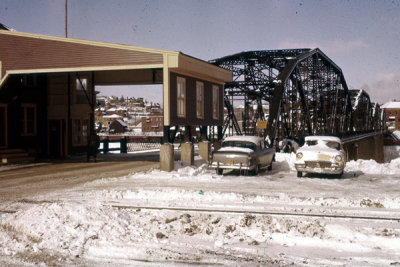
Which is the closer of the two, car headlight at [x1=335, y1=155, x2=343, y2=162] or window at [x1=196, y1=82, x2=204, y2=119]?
car headlight at [x1=335, y1=155, x2=343, y2=162]

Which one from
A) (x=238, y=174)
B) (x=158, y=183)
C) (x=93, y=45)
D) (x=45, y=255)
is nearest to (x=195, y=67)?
(x=93, y=45)

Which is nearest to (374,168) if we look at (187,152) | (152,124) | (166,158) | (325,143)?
(325,143)

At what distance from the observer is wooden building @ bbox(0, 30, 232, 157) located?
68.4ft

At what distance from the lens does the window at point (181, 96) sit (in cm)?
2233

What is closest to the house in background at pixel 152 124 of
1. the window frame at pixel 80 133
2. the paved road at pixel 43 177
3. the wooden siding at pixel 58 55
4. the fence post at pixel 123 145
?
the fence post at pixel 123 145

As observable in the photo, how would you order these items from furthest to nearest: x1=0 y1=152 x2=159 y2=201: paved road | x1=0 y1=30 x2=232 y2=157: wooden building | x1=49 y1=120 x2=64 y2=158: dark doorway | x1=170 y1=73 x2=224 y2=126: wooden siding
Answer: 1. x1=49 y1=120 x2=64 y2=158: dark doorway
2. x1=170 y1=73 x2=224 y2=126: wooden siding
3. x1=0 y1=30 x2=232 y2=157: wooden building
4. x1=0 y1=152 x2=159 y2=201: paved road

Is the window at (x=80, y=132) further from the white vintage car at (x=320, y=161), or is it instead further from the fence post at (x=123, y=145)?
the white vintage car at (x=320, y=161)

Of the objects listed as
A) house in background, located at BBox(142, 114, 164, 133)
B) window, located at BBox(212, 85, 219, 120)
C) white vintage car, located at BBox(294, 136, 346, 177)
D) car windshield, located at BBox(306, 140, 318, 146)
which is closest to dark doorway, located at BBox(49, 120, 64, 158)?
window, located at BBox(212, 85, 219, 120)

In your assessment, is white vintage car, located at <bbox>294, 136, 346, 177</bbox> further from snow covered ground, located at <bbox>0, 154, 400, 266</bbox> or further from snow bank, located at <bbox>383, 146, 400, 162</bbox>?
snow bank, located at <bbox>383, 146, 400, 162</bbox>

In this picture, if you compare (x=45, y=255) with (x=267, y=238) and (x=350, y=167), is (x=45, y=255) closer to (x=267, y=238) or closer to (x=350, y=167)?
(x=267, y=238)

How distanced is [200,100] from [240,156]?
838 centimetres

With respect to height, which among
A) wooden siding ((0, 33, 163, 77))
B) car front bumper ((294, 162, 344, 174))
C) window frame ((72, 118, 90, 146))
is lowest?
car front bumper ((294, 162, 344, 174))

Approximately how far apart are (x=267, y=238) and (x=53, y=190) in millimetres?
8227

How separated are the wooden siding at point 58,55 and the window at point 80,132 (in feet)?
26.2
